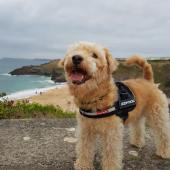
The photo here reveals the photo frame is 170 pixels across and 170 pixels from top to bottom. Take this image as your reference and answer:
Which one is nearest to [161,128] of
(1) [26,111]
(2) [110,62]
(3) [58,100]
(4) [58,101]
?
(2) [110,62]

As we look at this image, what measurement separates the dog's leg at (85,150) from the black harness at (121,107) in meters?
0.39

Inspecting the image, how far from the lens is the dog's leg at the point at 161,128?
25.8 feet

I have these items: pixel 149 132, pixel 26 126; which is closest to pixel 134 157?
pixel 149 132

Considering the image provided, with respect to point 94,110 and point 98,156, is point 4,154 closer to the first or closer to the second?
point 98,156

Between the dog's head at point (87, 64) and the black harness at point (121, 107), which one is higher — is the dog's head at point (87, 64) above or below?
above

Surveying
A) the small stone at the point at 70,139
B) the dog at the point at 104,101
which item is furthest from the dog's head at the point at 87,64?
the small stone at the point at 70,139

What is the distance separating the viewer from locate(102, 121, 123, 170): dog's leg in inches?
271

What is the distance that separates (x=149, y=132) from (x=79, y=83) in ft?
13.1

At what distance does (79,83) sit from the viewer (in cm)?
633

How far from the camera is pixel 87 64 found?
6152 millimetres

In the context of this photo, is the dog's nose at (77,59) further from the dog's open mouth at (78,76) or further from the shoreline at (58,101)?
the shoreline at (58,101)

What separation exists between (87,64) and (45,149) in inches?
111

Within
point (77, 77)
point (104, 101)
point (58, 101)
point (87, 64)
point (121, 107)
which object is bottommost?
point (58, 101)

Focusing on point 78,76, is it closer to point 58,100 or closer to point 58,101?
point 58,101
